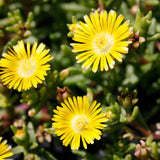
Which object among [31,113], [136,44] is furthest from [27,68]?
[136,44]

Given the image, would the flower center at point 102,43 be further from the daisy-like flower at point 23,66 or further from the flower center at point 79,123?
the flower center at point 79,123

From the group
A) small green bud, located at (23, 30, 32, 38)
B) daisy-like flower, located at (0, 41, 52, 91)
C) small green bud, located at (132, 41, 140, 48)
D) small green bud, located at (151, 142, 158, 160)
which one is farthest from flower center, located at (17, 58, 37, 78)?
small green bud, located at (151, 142, 158, 160)

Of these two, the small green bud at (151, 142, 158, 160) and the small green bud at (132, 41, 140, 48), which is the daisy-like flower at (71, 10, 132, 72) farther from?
the small green bud at (151, 142, 158, 160)

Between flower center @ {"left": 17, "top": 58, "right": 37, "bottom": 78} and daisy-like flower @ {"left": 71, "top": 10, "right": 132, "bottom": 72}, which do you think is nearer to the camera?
daisy-like flower @ {"left": 71, "top": 10, "right": 132, "bottom": 72}

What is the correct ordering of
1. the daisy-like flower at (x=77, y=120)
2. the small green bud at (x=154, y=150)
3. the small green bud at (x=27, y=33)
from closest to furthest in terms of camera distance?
the daisy-like flower at (x=77, y=120) < the small green bud at (x=154, y=150) < the small green bud at (x=27, y=33)

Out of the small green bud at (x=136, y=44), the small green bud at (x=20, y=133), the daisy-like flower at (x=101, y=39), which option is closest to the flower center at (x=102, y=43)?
the daisy-like flower at (x=101, y=39)

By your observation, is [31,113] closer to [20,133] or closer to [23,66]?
[20,133]
